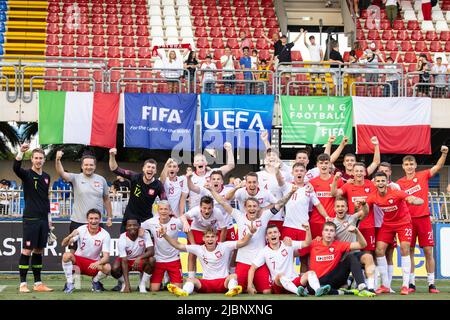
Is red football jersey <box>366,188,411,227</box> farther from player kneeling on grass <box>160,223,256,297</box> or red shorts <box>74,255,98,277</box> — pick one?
red shorts <box>74,255,98,277</box>

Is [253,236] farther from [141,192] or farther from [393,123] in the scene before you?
[393,123]

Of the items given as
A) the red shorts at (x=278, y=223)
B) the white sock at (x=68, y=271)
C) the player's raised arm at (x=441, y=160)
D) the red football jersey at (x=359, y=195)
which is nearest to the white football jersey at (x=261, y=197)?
the red shorts at (x=278, y=223)

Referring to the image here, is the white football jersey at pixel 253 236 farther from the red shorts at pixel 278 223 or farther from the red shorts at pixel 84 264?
the red shorts at pixel 84 264

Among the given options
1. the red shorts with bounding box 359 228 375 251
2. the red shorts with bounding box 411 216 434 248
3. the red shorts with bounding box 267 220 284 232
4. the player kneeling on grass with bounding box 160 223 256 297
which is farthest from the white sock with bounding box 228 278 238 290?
the red shorts with bounding box 411 216 434 248

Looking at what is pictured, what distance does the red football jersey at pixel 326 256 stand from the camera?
42.7ft

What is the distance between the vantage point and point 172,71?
883 inches

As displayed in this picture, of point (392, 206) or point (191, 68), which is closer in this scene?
point (392, 206)

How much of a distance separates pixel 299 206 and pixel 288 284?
1.26 m

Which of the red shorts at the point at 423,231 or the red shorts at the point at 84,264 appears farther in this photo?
the red shorts at the point at 423,231

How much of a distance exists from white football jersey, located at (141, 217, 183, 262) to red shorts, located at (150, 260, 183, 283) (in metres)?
0.06

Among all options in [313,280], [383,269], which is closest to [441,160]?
[383,269]

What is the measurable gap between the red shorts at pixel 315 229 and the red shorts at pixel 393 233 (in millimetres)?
864

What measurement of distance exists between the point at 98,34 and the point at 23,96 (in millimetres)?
6637

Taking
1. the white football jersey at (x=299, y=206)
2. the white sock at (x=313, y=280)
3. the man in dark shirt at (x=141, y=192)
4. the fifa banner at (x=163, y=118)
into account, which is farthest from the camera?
the fifa banner at (x=163, y=118)
